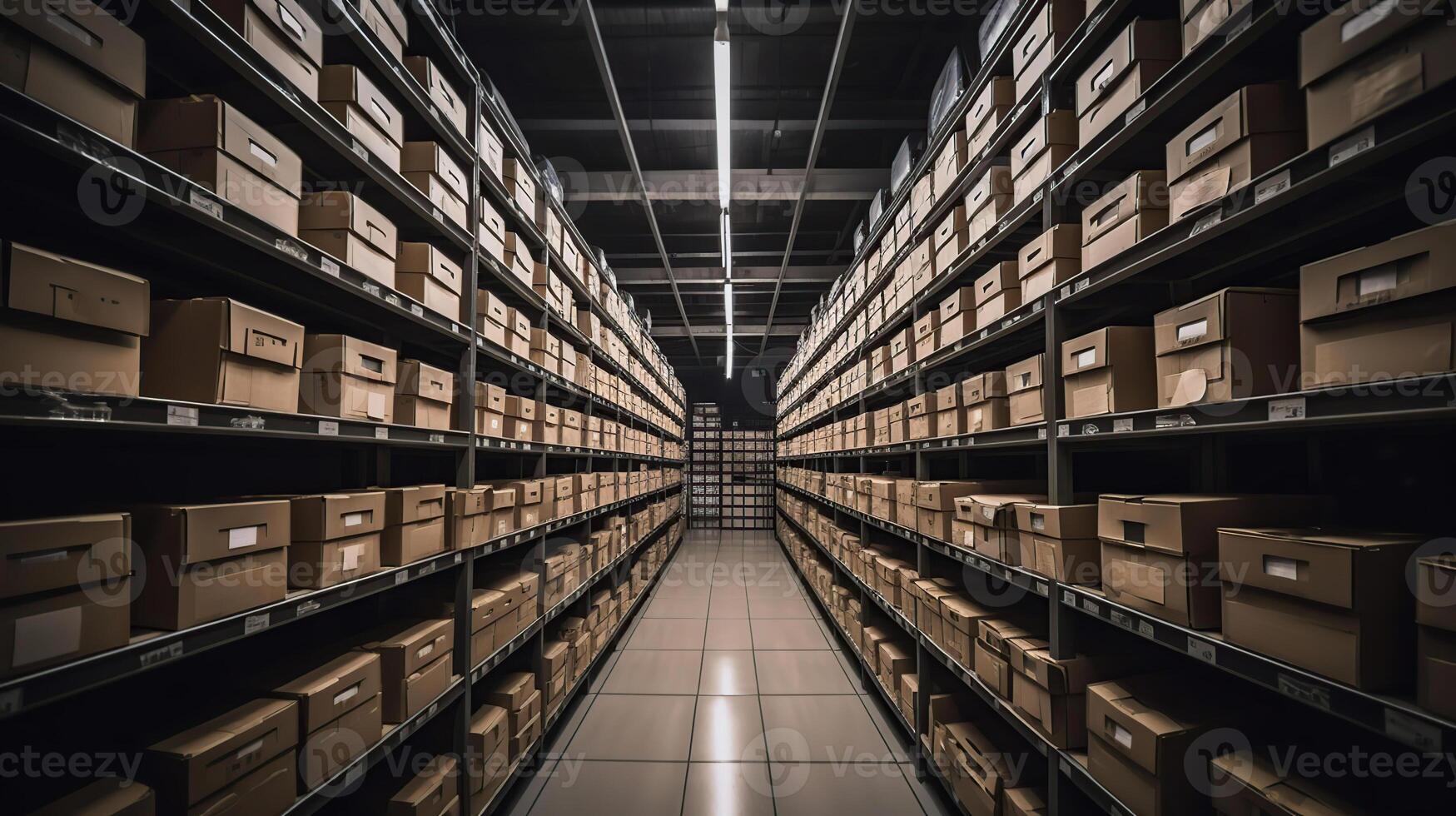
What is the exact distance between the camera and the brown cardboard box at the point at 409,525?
5.59 ft

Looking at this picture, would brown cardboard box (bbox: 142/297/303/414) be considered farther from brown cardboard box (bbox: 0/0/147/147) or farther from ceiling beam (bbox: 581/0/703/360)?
ceiling beam (bbox: 581/0/703/360)

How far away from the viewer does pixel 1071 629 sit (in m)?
1.64

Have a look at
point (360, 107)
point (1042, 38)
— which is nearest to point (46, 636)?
point (360, 107)

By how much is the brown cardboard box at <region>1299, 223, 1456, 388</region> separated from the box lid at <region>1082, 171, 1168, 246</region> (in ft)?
1.64

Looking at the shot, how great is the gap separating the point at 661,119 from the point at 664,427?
4.16 meters

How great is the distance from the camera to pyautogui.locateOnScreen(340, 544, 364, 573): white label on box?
1.49 meters

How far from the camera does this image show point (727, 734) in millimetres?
2842

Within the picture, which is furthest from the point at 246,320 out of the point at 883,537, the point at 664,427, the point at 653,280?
the point at 664,427

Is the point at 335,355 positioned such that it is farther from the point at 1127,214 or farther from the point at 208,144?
the point at 1127,214

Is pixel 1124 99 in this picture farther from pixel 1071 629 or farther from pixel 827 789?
pixel 827 789

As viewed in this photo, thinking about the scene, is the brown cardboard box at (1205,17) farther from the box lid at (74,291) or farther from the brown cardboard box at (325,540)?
the brown cardboard box at (325,540)

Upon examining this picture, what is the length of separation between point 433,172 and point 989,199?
2.12 metres

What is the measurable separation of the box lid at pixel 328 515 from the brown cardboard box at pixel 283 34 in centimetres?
105

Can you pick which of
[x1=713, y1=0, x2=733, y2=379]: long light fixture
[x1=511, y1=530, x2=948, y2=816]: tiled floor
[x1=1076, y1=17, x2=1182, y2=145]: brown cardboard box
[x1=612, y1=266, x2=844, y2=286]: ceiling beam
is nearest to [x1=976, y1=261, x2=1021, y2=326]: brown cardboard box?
[x1=1076, y1=17, x2=1182, y2=145]: brown cardboard box
